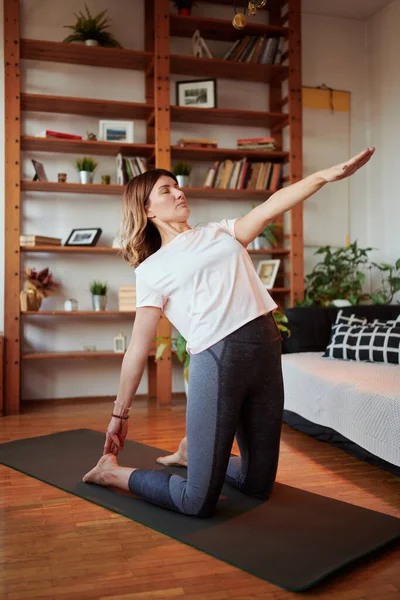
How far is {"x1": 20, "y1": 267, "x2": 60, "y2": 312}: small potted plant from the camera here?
4.19 meters

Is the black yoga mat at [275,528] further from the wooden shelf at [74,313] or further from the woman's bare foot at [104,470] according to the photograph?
the wooden shelf at [74,313]

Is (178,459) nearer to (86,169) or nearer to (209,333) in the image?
(209,333)

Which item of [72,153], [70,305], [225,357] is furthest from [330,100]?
[225,357]

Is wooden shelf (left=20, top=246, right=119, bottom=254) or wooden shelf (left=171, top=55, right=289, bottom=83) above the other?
wooden shelf (left=171, top=55, right=289, bottom=83)

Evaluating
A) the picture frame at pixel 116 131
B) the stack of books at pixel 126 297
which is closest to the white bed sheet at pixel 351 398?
the stack of books at pixel 126 297

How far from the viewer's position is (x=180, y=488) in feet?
6.70

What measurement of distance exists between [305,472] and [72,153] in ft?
9.70

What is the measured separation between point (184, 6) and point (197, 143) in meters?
1.01

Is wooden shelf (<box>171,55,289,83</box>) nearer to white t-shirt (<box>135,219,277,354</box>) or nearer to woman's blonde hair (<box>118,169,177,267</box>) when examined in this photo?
woman's blonde hair (<box>118,169,177,267</box>)

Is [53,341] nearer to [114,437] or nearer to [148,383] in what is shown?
[148,383]

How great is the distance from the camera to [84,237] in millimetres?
4422

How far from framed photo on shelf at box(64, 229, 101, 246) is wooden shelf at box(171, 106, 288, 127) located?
105 centimetres

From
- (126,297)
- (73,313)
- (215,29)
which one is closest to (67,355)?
(73,313)

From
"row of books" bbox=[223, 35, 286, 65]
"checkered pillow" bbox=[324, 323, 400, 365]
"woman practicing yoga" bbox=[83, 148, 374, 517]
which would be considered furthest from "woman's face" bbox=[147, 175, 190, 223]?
"row of books" bbox=[223, 35, 286, 65]
